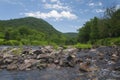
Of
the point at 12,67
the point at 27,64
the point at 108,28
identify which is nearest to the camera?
the point at 12,67

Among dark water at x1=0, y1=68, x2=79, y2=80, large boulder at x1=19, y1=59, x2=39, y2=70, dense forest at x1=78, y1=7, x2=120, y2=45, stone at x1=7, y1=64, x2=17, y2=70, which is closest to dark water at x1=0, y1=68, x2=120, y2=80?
dark water at x1=0, y1=68, x2=79, y2=80

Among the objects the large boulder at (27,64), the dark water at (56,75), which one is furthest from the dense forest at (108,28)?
the dark water at (56,75)

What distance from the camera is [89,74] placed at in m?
27.4

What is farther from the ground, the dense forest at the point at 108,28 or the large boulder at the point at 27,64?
the dense forest at the point at 108,28

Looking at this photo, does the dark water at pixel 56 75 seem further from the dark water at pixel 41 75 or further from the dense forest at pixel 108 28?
the dense forest at pixel 108 28

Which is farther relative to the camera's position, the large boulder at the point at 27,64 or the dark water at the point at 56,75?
the large boulder at the point at 27,64

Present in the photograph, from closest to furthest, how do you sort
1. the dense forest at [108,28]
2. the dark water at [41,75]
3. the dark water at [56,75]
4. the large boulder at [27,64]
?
1. the dark water at [56,75]
2. the dark water at [41,75]
3. the large boulder at [27,64]
4. the dense forest at [108,28]

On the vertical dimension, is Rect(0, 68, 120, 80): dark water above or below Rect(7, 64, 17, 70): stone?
below

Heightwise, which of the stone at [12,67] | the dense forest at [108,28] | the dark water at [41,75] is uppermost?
the dense forest at [108,28]

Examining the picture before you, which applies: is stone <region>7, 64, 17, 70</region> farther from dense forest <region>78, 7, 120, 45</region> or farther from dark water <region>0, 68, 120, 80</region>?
dense forest <region>78, 7, 120, 45</region>

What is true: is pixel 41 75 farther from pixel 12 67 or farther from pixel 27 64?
pixel 12 67

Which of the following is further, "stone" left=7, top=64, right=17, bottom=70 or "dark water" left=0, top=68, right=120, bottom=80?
"stone" left=7, top=64, right=17, bottom=70

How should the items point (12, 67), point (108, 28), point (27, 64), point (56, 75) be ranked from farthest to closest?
point (108, 28) < point (27, 64) < point (12, 67) < point (56, 75)

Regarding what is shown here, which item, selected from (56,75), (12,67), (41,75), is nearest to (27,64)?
(12,67)
